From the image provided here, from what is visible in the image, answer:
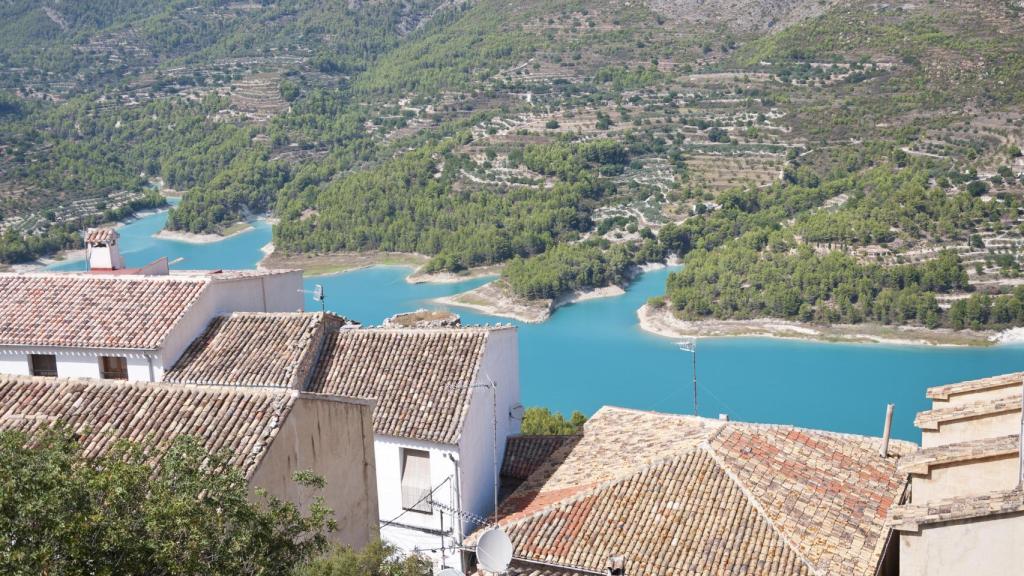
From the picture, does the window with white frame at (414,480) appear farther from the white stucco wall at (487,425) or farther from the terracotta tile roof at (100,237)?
the terracotta tile roof at (100,237)

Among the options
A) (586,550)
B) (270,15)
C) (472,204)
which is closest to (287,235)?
(472,204)

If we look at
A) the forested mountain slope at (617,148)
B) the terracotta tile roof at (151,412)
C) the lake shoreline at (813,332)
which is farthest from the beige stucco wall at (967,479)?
the forested mountain slope at (617,148)

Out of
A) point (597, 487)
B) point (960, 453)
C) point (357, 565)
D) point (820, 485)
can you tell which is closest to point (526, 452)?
point (597, 487)

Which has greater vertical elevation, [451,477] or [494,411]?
[494,411]

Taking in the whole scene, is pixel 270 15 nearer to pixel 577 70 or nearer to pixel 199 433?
pixel 577 70

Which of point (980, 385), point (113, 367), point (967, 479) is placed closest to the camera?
point (967, 479)

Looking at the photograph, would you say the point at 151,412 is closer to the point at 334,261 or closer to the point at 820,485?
the point at 820,485
